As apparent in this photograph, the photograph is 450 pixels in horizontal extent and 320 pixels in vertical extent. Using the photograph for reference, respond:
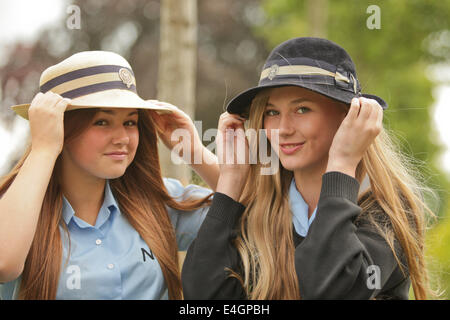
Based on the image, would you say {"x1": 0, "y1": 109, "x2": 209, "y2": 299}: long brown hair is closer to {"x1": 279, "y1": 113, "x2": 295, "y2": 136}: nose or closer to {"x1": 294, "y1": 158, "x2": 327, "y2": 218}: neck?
{"x1": 294, "y1": 158, "x2": 327, "y2": 218}: neck

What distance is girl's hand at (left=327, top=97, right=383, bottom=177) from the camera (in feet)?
8.17

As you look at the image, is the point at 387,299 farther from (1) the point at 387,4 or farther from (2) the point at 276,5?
(2) the point at 276,5

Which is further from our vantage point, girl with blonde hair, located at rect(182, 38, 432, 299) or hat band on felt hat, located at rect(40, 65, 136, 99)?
hat band on felt hat, located at rect(40, 65, 136, 99)

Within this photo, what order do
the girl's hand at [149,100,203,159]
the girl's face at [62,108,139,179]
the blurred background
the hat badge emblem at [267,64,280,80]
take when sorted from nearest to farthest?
the hat badge emblem at [267,64,280,80]
the girl's face at [62,108,139,179]
the girl's hand at [149,100,203,159]
the blurred background

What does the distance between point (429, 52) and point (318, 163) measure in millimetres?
9955

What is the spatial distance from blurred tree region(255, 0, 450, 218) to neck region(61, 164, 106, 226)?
8762 millimetres

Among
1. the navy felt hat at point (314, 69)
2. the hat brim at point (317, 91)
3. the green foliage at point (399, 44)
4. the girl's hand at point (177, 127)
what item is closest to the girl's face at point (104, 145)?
the girl's hand at point (177, 127)

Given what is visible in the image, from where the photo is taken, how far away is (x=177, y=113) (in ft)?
10.5

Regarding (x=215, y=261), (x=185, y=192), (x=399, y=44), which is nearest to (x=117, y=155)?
(x=185, y=192)

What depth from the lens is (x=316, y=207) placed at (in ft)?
9.06

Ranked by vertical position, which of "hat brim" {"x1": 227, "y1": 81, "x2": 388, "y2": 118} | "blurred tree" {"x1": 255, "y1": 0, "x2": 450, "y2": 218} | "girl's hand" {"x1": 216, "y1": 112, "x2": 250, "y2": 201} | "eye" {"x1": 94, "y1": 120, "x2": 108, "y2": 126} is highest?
"blurred tree" {"x1": 255, "y1": 0, "x2": 450, "y2": 218}

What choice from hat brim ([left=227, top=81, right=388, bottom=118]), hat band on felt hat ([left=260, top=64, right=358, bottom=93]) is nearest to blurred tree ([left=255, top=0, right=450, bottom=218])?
hat brim ([left=227, top=81, right=388, bottom=118])

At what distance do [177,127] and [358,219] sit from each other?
Result: 122cm

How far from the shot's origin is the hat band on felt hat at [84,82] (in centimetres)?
281
